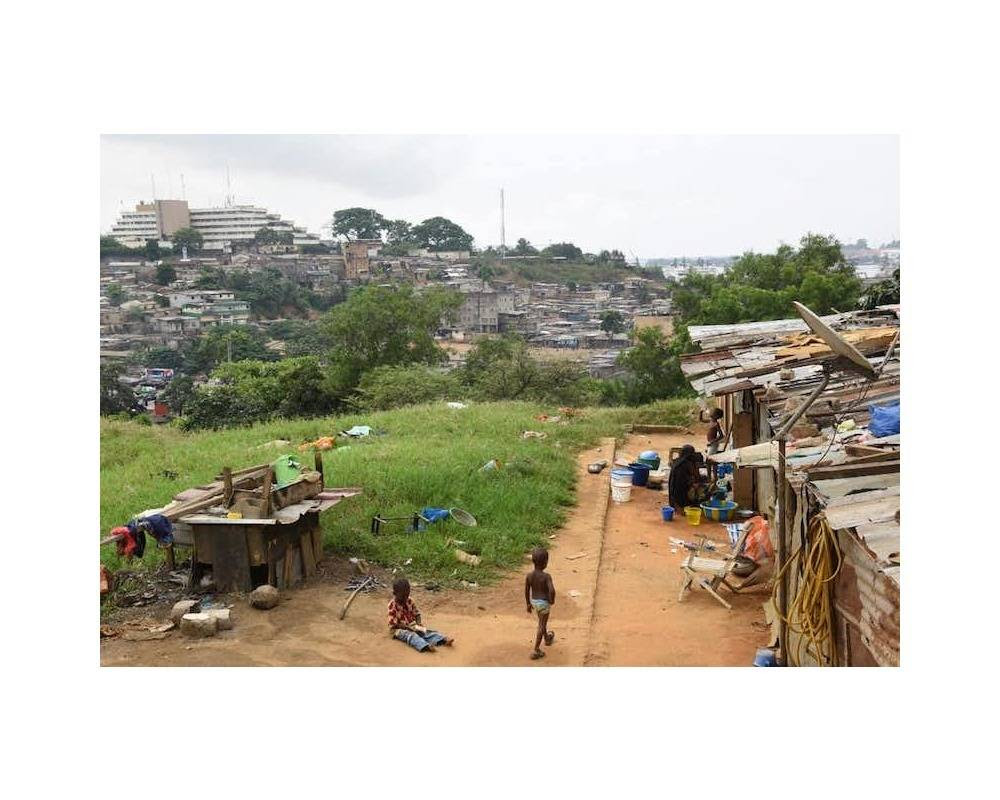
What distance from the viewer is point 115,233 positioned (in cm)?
5038

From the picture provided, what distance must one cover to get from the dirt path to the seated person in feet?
5.91

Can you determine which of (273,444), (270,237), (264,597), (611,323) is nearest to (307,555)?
(264,597)

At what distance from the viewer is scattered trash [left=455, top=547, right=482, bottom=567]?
29.5 ft

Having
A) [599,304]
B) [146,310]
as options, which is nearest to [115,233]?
[146,310]

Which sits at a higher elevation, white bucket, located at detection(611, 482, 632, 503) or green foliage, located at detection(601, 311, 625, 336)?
green foliage, located at detection(601, 311, 625, 336)

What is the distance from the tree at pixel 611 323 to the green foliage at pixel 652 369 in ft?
59.8

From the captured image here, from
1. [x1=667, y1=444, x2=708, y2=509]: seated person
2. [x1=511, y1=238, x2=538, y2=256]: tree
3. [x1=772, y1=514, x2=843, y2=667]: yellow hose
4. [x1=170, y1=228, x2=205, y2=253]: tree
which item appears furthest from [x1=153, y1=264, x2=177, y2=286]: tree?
[x1=772, y1=514, x2=843, y2=667]: yellow hose

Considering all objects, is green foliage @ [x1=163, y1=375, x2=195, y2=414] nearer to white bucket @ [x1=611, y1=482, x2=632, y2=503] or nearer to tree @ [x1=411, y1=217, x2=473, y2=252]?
white bucket @ [x1=611, y1=482, x2=632, y2=503]

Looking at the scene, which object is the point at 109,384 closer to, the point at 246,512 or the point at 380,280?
the point at 246,512

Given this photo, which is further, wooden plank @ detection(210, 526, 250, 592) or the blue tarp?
wooden plank @ detection(210, 526, 250, 592)

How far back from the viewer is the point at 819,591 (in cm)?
552

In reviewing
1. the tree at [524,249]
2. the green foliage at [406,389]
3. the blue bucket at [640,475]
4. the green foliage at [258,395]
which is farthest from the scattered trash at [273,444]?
the tree at [524,249]

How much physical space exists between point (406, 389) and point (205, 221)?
126ft

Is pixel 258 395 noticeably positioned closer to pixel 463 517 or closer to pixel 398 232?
pixel 463 517
